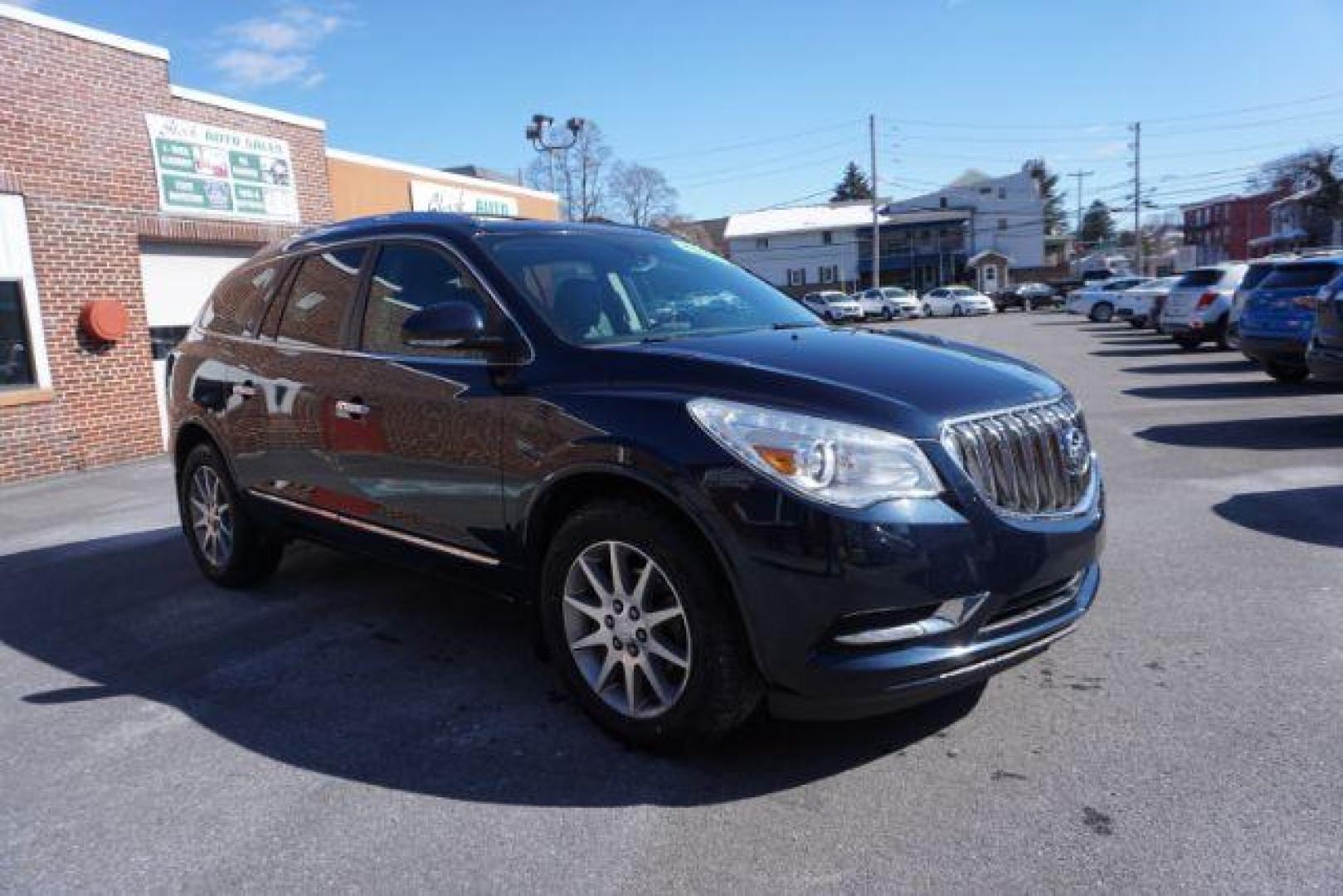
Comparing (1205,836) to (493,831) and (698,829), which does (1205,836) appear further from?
(493,831)

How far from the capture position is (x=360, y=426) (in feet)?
13.4

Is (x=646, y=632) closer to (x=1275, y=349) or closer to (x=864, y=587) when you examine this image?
(x=864, y=587)

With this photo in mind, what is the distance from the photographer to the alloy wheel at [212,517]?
529 cm

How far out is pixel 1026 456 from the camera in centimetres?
306

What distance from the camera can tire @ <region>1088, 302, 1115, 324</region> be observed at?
35.2 metres

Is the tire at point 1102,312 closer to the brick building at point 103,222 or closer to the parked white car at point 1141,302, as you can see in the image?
the parked white car at point 1141,302

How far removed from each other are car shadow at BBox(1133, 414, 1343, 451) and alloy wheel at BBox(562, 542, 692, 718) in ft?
23.7

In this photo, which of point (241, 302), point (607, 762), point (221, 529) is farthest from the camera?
point (221, 529)

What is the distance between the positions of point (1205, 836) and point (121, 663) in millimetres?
4258

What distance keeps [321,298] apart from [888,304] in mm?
47190

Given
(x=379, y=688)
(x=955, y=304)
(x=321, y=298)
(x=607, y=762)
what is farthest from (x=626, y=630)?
(x=955, y=304)

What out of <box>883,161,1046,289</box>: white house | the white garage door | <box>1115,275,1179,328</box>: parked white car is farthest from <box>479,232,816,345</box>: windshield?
<box>883,161,1046,289</box>: white house

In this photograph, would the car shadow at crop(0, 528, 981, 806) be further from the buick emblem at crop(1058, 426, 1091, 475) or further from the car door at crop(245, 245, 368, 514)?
the buick emblem at crop(1058, 426, 1091, 475)

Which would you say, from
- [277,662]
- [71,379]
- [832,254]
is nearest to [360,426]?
[277,662]
